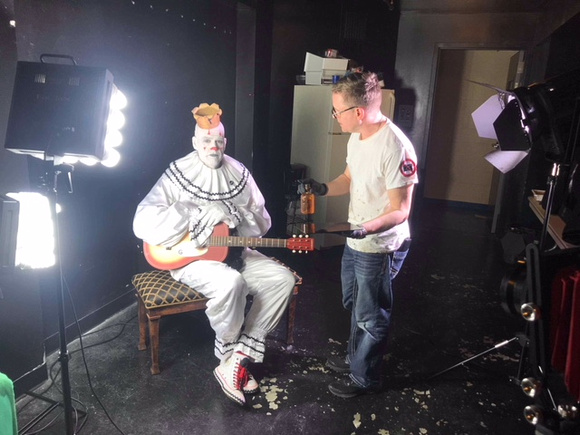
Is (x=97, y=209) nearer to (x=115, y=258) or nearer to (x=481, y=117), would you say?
(x=115, y=258)

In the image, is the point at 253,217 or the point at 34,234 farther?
the point at 253,217

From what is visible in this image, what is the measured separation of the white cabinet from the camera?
4250 millimetres

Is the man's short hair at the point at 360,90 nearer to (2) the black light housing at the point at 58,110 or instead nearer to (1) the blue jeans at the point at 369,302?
(1) the blue jeans at the point at 369,302

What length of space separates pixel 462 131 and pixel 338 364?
4979mm

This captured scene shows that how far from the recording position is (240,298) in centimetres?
233

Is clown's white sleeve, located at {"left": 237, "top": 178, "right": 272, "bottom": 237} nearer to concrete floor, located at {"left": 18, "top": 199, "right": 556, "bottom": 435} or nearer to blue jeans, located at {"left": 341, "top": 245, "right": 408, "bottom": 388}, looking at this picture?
blue jeans, located at {"left": 341, "top": 245, "right": 408, "bottom": 388}

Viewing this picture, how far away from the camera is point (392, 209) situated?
193cm

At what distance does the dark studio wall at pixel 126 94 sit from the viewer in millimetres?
2336

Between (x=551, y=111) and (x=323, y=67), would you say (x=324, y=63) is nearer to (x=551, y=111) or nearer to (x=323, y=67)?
(x=323, y=67)

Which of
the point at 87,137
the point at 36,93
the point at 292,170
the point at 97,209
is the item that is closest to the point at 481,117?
the point at 87,137

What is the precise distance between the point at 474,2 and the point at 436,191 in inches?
104

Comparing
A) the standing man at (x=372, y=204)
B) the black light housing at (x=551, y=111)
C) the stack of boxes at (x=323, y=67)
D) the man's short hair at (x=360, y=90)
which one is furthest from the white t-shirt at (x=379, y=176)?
the stack of boxes at (x=323, y=67)

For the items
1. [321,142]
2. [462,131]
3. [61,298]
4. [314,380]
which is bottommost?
[314,380]

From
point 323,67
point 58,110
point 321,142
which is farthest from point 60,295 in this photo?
point 323,67
